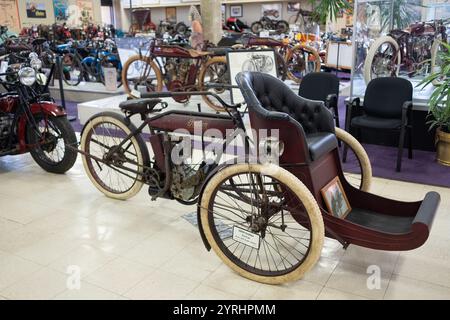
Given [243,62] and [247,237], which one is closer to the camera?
[247,237]

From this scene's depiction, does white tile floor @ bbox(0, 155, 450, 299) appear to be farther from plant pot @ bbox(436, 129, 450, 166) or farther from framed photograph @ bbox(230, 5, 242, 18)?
framed photograph @ bbox(230, 5, 242, 18)

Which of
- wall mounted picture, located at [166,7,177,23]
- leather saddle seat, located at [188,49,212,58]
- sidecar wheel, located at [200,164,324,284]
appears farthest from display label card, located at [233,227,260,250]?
wall mounted picture, located at [166,7,177,23]

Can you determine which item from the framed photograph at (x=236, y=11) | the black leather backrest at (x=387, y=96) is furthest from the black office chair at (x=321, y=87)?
the framed photograph at (x=236, y=11)

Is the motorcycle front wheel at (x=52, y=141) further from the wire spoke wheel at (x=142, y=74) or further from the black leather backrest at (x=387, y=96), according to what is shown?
the black leather backrest at (x=387, y=96)

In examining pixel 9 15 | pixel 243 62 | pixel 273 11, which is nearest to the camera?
pixel 243 62

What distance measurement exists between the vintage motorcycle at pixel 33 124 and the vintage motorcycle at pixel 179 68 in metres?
1.92

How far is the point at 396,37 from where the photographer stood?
5.65 metres

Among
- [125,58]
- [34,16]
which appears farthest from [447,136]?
[34,16]

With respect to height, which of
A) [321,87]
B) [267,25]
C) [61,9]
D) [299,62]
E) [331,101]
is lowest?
[331,101]

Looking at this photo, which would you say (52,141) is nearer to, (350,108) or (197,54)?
(197,54)

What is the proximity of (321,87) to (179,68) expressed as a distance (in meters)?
2.12

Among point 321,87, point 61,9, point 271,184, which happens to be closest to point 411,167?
point 321,87

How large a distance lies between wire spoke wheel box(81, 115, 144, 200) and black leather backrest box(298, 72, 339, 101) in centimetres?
227

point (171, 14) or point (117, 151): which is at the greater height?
point (171, 14)
